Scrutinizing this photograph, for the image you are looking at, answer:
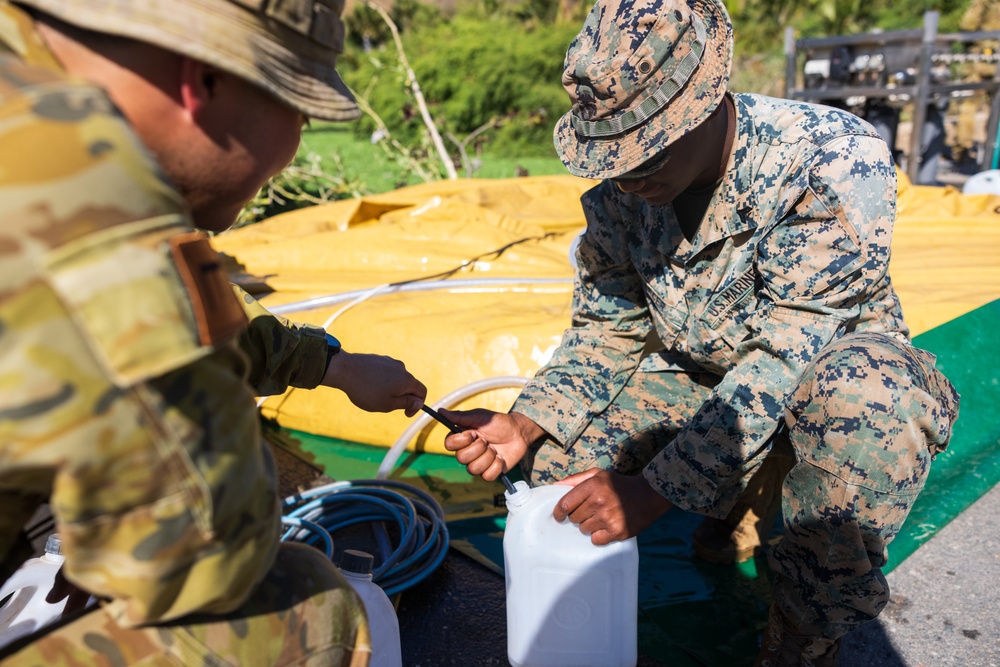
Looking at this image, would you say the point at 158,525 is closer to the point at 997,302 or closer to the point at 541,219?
the point at 997,302

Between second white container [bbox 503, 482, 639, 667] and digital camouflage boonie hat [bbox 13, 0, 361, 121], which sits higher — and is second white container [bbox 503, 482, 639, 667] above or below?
below

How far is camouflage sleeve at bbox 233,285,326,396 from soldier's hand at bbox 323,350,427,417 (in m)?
0.05

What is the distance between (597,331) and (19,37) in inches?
70.0

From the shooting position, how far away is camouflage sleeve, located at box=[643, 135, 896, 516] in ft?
5.86

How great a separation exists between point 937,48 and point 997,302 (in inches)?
273

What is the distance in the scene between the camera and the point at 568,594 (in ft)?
5.46

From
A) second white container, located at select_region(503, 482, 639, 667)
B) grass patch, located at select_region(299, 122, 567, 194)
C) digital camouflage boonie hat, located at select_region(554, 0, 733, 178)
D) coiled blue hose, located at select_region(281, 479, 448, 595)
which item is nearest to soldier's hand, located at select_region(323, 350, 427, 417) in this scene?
second white container, located at select_region(503, 482, 639, 667)

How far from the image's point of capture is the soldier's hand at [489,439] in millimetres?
1903

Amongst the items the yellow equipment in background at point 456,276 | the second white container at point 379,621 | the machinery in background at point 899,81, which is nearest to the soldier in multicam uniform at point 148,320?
the second white container at point 379,621

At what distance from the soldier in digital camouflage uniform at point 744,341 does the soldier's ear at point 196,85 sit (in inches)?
41.9

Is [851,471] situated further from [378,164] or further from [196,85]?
[378,164]

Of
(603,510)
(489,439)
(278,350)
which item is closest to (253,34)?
(278,350)

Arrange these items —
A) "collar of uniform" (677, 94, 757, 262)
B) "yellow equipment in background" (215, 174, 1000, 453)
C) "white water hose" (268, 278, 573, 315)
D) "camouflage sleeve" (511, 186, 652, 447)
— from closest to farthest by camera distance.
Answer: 1. "collar of uniform" (677, 94, 757, 262)
2. "camouflage sleeve" (511, 186, 652, 447)
3. "yellow equipment in background" (215, 174, 1000, 453)
4. "white water hose" (268, 278, 573, 315)

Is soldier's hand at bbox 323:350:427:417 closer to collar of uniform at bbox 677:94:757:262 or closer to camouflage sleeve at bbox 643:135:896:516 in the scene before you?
camouflage sleeve at bbox 643:135:896:516
